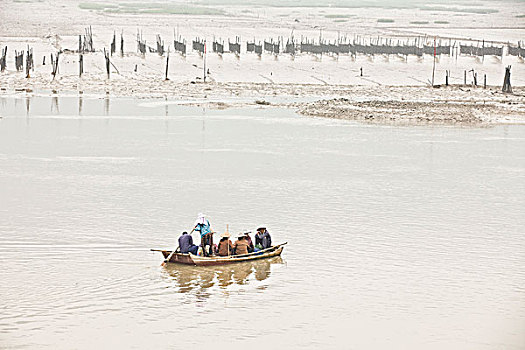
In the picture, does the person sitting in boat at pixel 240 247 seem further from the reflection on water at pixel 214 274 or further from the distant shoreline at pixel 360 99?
the distant shoreline at pixel 360 99

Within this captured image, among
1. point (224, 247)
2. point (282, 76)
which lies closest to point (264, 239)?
point (224, 247)

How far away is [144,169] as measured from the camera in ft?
64.3

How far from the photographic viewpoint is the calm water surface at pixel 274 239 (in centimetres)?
1002

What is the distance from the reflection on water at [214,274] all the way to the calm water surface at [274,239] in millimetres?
39

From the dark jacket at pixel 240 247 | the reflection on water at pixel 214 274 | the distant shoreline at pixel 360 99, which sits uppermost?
the distant shoreline at pixel 360 99

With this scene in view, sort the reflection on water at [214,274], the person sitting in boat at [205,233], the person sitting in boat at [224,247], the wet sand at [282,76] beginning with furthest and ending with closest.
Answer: the wet sand at [282,76] → the person sitting in boat at [205,233] → the person sitting in boat at [224,247] → the reflection on water at [214,274]

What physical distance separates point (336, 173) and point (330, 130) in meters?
8.03

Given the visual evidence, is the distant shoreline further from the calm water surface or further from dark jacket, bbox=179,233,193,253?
dark jacket, bbox=179,233,193,253

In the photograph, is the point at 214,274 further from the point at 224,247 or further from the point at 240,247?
the point at 240,247

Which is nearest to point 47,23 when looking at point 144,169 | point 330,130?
point 330,130

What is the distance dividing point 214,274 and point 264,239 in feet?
3.46

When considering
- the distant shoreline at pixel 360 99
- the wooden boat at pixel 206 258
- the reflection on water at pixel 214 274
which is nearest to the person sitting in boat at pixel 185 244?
the wooden boat at pixel 206 258

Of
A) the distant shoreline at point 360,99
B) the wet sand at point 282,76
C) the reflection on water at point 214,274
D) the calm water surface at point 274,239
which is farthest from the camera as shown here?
the wet sand at point 282,76

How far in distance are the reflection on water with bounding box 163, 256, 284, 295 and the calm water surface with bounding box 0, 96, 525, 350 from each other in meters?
0.04
